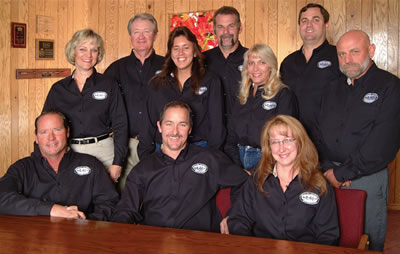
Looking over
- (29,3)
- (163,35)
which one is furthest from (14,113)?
(163,35)

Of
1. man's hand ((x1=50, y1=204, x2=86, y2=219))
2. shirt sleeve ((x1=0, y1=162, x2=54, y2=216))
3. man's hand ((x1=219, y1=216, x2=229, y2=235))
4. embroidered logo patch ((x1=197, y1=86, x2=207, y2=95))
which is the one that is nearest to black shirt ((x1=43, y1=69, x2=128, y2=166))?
embroidered logo patch ((x1=197, y1=86, x2=207, y2=95))

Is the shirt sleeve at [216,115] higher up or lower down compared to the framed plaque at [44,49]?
lower down

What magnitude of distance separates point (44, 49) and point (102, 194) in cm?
353

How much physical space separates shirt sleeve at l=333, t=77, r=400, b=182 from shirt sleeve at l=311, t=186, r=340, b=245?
0.50 metres

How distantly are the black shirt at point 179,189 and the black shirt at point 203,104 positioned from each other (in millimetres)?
427

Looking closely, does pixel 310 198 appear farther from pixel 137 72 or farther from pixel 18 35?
pixel 18 35

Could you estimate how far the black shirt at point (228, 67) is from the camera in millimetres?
3447

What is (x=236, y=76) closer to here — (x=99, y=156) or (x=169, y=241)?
(x=99, y=156)

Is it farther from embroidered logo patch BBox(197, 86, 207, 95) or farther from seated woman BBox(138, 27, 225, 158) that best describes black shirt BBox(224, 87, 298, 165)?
embroidered logo patch BBox(197, 86, 207, 95)

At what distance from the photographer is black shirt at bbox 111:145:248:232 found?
100 inches

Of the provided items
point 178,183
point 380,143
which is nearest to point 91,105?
point 178,183

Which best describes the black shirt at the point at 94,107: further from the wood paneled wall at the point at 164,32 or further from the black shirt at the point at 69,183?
the wood paneled wall at the point at 164,32

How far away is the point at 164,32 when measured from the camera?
6.18 metres

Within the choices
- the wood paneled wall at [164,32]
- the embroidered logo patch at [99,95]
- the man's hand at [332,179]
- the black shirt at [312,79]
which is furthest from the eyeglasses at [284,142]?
the wood paneled wall at [164,32]
